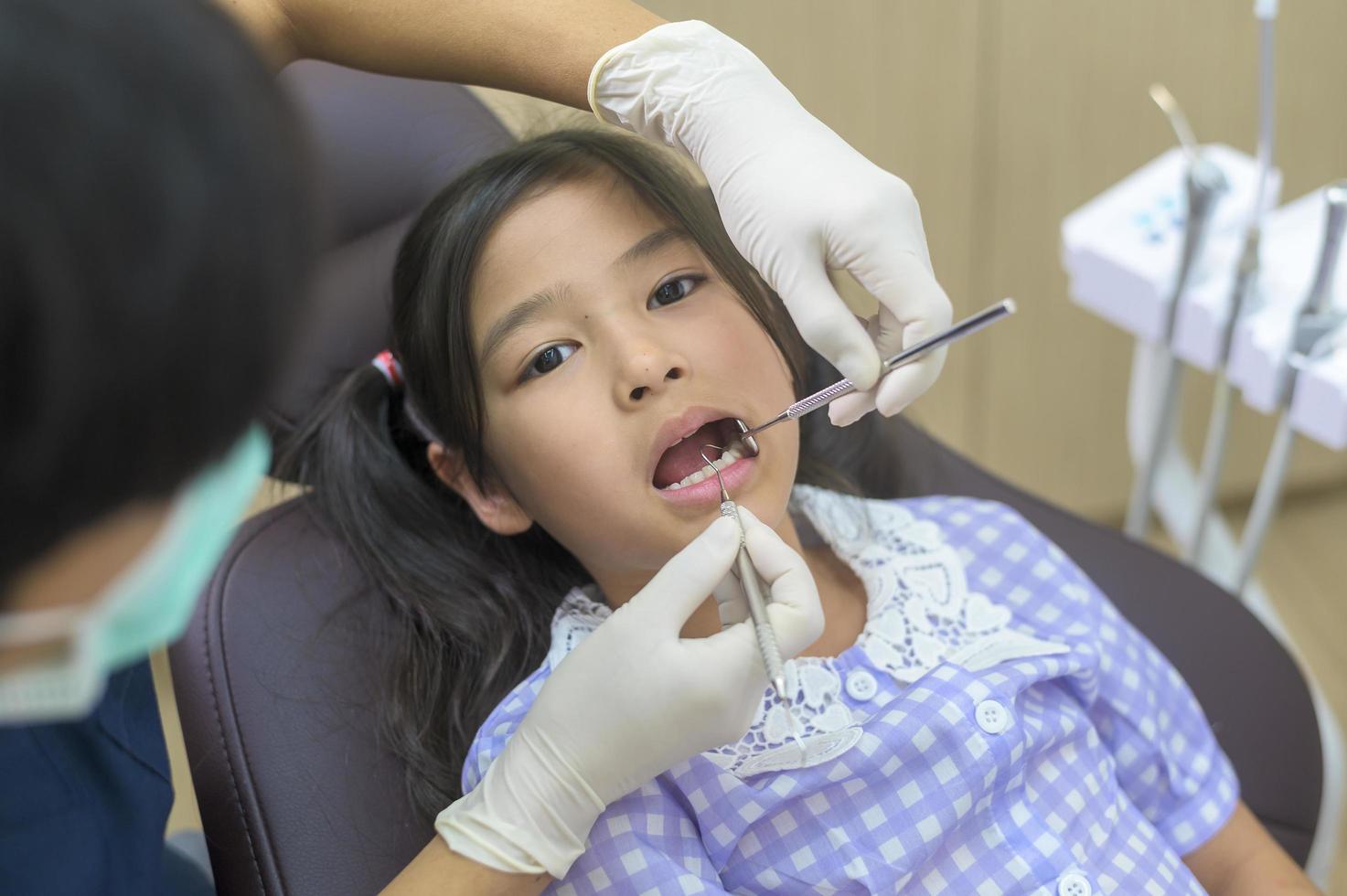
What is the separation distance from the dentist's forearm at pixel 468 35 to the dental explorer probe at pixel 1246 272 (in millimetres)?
689

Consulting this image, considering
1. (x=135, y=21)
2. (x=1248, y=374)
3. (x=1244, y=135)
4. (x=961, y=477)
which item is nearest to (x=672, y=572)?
(x=135, y=21)

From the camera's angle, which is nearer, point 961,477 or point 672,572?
point 672,572

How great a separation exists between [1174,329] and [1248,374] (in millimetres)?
110

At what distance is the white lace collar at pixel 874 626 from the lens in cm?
106

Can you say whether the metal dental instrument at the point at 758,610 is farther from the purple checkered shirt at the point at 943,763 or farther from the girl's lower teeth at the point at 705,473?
the purple checkered shirt at the point at 943,763

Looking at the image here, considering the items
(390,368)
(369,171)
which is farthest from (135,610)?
(369,171)

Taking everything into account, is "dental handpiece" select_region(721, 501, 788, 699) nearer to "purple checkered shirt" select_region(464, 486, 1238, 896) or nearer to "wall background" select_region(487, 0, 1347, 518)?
"purple checkered shirt" select_region(464, 486, 1238, 896)

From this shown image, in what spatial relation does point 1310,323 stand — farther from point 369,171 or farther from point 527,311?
point 369,171

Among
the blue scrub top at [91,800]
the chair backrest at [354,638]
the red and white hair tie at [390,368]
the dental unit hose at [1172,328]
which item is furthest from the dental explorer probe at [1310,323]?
the blue scrub top at [91,800]

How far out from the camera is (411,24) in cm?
113

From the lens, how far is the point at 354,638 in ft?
3.91

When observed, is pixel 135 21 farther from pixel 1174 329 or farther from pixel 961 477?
pixel 1174 329

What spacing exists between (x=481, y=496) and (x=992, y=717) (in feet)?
1.74

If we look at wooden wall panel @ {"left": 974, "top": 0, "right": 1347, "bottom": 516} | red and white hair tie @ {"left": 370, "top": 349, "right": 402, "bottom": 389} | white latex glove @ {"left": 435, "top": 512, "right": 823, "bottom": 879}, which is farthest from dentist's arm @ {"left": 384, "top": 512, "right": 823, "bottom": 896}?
wooden wall panel @ {"left": 974, "top": 0, "right": 1347, "bottom": 516}
